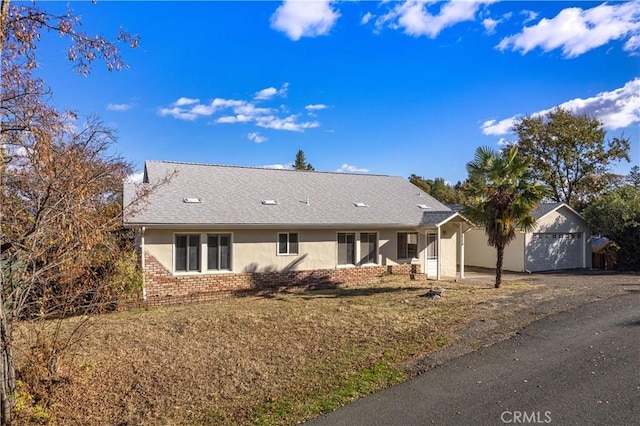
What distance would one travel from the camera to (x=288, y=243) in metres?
15.6

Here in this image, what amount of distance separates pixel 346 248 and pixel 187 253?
20.3 feet

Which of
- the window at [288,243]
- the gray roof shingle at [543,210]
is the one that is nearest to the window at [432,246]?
the window at [288,243]

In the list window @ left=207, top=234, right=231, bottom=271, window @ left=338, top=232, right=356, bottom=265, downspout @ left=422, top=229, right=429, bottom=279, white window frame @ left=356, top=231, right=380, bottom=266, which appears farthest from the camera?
downspout @ left=422, top=229, right=429, bottom=279

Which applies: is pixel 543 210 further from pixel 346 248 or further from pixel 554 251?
pixel 346 248

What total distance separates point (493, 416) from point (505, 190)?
10.7 metres

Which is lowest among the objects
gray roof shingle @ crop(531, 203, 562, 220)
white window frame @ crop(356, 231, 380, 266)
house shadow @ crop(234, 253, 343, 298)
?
house shadow @ crop(234, 253, 343, 298)

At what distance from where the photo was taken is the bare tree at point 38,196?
468cm

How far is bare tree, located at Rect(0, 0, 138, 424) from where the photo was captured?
468 cm

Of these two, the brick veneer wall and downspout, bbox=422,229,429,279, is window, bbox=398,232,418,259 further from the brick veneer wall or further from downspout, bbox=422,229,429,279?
the brick veneer wall

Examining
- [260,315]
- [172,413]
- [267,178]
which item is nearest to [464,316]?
[260,315]

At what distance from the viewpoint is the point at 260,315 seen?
36.1 feet

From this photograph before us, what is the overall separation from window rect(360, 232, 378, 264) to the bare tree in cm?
1191

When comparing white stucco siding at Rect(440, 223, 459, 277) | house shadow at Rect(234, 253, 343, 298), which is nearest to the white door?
white stucco siding at Rect(440, 223, 459, 277)

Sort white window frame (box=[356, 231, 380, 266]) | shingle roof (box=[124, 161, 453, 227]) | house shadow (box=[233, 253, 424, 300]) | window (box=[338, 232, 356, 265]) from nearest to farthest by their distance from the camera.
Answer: shingle roof (box=[124, 161, 453, 227]) < house shadow (box=[233, 253, 424, 300]) < window (box=[338, 232, 356, 265]) < white window frame (box=[356, 231, 380, 266])
